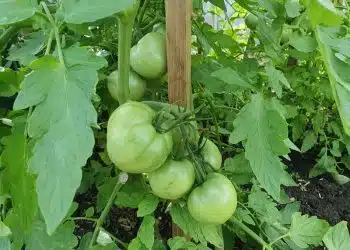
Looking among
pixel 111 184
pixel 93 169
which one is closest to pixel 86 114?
pixel 111 184

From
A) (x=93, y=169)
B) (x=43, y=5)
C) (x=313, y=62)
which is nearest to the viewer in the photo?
(x=43, y=5)

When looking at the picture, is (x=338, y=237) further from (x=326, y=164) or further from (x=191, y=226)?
(x=326, y=164)

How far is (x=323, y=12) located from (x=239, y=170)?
1.94ft

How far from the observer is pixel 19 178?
2.67ft

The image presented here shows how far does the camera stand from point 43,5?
747 millimetres

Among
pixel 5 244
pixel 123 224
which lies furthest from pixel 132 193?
pixel 123 224

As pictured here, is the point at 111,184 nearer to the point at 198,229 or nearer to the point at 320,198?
the point at 198,229

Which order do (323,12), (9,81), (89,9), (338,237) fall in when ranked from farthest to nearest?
1. (338,237)
2. (9,81)
3. (89,9)
4. (323,12)

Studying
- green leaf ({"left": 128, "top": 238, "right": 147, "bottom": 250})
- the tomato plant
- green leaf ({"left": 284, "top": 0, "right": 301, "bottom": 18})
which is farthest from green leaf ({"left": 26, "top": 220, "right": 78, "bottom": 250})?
green leaf ({"left": 284, "top": 0, "right": 301, "bottom": 18})

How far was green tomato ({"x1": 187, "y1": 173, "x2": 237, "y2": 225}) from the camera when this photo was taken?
88 centimetres

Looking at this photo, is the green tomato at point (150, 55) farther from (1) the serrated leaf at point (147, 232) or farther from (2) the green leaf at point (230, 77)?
(1) the serrated leaf at point (147, 232)

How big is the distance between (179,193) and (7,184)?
30 cm

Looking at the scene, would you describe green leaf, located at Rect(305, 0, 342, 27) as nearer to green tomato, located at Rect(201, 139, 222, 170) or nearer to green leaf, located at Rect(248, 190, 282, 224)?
green tomato, located at Rect(201, 139, 222, 170)

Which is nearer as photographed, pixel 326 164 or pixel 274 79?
pixel 274 79
